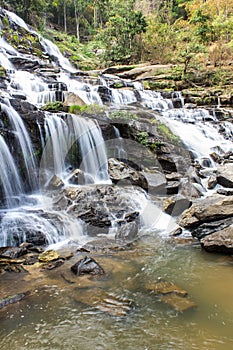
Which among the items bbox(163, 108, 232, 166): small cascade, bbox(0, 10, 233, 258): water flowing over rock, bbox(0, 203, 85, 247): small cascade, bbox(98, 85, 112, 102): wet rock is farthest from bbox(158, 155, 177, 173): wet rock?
bbox(98, 85, 112, 102): wet rock

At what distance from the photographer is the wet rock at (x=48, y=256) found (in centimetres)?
521

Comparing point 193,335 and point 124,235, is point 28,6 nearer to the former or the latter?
point 124,235

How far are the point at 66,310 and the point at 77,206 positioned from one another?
3.88 meters

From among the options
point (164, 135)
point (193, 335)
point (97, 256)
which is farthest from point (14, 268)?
point (164, 135)

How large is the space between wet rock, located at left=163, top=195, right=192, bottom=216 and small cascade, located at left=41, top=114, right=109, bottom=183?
101 inches

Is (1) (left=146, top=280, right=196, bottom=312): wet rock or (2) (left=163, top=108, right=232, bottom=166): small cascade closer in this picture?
(1) (left=146, top=280, right=196, bottom=312): wet rock

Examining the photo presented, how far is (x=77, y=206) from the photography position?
740 cm

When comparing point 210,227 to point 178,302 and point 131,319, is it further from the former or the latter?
point 131,319

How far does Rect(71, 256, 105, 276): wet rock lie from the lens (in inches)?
183

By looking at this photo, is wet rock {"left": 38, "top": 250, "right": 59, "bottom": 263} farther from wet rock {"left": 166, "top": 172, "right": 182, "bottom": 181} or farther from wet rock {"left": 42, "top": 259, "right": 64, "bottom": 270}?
wet rock {"left": 166, "top": 172, "right": 182, "bottom": 181}

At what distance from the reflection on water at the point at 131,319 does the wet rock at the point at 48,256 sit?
2.26 feet

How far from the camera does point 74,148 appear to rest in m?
9.97

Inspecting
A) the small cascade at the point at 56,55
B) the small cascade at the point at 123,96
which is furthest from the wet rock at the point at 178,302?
the small cascade at the point at 56,55

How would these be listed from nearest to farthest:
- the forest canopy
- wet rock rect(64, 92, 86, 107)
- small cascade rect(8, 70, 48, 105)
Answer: wet rock rect(64, 92, 86, 107) < small cascade rect(8, 70, 48, 105) < the forest canopy
